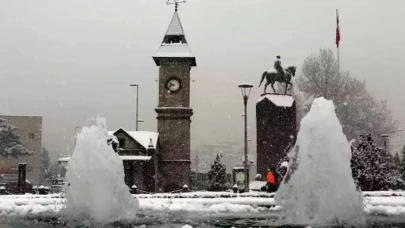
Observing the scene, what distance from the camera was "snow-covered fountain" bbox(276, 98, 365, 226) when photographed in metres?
9.10

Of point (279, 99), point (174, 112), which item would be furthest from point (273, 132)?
point (174, 112)

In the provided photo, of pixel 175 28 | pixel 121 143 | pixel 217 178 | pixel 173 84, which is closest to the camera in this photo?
pixel 217 178

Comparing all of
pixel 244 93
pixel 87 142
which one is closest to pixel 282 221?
pixel 87 142

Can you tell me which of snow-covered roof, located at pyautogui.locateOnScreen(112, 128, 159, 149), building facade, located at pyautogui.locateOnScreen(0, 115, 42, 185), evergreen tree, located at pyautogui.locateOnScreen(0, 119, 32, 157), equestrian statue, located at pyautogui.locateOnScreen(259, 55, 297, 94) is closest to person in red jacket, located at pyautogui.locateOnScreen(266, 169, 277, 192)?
equestrian statue, located at pyautogui.locateOnScreen(259, 55, 297, 94)

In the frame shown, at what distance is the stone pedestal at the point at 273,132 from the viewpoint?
28438 millimetres

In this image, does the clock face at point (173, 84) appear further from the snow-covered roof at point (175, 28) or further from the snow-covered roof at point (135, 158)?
the snow-covered roof at point (135, 158)

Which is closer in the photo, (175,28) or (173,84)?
(173,84)

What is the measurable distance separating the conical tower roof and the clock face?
2330 millimetres

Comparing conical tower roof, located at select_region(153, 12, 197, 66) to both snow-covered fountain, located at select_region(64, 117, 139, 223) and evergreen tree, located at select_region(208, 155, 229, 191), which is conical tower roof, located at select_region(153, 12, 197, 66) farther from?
snow-covered fountain, located at select_region(64, 117, 139, 223)

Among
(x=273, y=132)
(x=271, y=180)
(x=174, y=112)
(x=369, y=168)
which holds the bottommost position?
(x=271, y=180)

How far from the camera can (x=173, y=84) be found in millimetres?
56438

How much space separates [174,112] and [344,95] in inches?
677

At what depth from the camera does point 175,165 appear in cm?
5369

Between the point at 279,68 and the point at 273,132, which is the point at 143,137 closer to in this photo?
the point at 279,68
